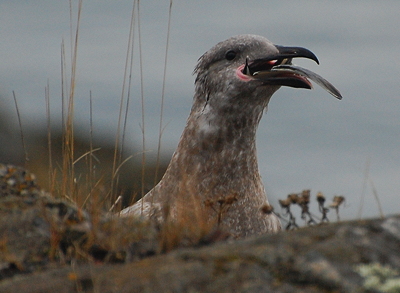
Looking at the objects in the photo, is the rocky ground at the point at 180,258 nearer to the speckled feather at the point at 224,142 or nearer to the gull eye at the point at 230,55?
the speckled feather at the point at 224,142

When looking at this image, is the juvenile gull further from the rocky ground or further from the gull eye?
the rocky ground

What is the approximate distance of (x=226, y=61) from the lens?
6.22 m

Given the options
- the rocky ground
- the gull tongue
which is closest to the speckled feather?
the gull tongue

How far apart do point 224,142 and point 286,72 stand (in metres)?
0.78

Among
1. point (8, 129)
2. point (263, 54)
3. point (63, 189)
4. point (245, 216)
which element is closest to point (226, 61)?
point (263, 54)

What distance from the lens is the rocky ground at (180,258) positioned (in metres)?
2.82

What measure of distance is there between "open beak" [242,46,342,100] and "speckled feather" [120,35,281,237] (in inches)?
2.7

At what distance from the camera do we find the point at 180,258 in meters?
Answer: 3.00

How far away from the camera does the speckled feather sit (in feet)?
19.2

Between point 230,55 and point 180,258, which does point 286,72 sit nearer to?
point 230,55

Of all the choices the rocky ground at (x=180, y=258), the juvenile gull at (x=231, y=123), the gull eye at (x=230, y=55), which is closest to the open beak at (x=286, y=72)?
the juvenile gull at (x=231, y=123)

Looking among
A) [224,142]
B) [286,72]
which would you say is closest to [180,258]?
[224,142]

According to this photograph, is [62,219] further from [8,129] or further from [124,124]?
[8,129]

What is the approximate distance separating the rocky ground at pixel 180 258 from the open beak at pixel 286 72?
9.09 feet
